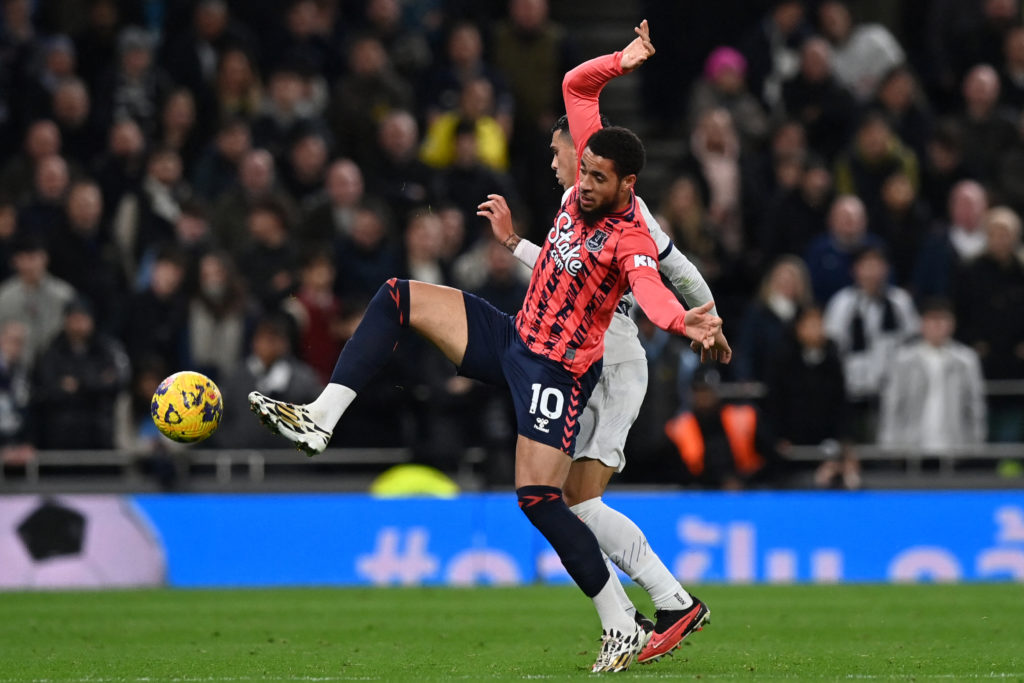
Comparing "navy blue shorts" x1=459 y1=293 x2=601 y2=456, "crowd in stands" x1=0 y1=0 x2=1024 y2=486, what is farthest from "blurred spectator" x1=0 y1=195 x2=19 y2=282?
"navy blue shorts" x1=459 y1=293 x2=601 y2=456

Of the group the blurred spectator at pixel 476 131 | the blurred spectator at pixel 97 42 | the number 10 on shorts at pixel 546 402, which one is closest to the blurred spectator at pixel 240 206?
the blurred spectator at pixel 476 131

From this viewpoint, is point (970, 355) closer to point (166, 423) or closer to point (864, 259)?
point (864, 259)

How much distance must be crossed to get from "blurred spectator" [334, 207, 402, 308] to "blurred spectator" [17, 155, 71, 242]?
256 centimetres

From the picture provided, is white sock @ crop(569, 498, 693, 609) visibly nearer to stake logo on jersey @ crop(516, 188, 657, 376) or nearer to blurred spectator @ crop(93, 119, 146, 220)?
stake logo on jersey @ crop(516, 188, 657, 376)

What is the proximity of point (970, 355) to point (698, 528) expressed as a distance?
9.30 ft

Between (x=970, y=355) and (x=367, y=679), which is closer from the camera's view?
(x=367, y=679)

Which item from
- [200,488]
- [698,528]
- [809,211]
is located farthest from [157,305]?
[809,211]

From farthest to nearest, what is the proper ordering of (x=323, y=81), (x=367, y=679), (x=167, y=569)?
(x=323, y=81) < (x=167, y=569) < (x=367, y=679)

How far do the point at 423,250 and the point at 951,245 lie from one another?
4961 millimetres

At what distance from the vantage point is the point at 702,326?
747cm

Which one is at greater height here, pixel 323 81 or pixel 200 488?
pixel 323 81

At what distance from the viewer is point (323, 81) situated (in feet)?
58.6

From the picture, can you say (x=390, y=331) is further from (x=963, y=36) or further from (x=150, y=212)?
(x=963, y=36)

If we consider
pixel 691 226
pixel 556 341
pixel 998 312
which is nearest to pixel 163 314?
pixel 691 226
